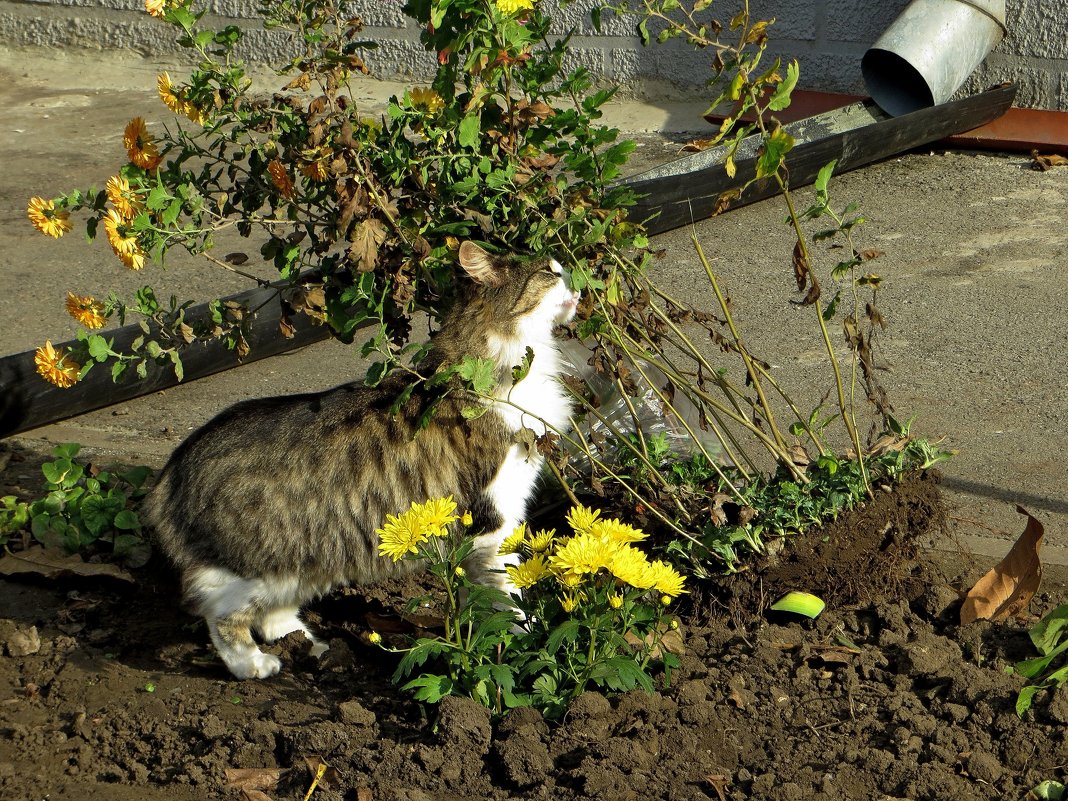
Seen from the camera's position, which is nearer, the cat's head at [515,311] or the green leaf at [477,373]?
the green leaf at [477,373]

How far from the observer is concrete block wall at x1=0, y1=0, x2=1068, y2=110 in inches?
259

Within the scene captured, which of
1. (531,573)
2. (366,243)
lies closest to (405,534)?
(531,573)

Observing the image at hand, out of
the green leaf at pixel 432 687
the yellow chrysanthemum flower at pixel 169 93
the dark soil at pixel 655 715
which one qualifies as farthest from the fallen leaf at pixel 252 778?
the yellow chrysanthemum flower at pixel 169 93

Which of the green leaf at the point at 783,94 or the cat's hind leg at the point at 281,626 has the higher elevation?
the green leaf at the point at 783,94

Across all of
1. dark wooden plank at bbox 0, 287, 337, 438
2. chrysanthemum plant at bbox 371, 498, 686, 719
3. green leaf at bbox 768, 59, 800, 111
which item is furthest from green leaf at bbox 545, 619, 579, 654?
dark wooden plank at bbox 0, 287, 337, 438

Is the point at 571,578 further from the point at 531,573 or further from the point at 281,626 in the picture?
the point at 281,626

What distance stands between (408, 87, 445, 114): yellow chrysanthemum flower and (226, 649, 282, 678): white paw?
138cm

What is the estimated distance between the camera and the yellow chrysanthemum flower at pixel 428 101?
2.76 metres

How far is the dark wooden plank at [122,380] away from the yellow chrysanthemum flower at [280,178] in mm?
1100

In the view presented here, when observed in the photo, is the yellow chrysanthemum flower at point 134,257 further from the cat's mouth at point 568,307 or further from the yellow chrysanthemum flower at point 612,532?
the yellow chrysanthemum flower at point 612,532

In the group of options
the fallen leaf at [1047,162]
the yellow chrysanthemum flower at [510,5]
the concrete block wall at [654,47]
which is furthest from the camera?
the concrete block wall at [654,47]

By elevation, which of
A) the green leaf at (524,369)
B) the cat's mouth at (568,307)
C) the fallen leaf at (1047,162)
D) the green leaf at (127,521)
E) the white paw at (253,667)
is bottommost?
the white paw at (253,667)

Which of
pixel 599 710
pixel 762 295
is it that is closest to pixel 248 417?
pixel 599 710

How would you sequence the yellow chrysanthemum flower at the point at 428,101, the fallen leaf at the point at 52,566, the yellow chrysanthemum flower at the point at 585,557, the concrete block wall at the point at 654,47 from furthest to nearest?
the concrete block wall at the point at 654,47 < the fallen leaf at the point at 52,566 < the yellow chrysanthemum flower at the point at 428,101 < the yellow chrysanthemum flower at the point at 585,557
